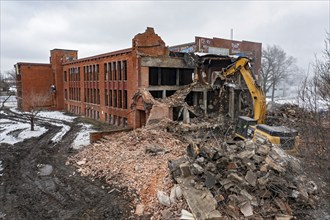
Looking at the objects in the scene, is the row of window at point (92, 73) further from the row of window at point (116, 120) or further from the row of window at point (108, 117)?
the row of window at point (116, 120)

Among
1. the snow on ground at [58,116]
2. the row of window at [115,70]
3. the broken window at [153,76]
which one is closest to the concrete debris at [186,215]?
the broken window at [153,76]

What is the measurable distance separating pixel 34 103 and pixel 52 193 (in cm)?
1886

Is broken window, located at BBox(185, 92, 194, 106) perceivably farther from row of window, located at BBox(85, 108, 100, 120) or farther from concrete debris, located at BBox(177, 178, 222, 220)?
concrete debris, located at BBox(177, 178, 222, 220)

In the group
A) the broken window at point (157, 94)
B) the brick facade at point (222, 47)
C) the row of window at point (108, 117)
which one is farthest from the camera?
the brick facade at point (222, 47)

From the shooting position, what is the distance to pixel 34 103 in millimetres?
26688

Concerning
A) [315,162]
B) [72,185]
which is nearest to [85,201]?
[72,185]

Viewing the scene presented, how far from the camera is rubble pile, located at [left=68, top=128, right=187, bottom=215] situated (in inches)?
381

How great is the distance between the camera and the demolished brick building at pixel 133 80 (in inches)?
802

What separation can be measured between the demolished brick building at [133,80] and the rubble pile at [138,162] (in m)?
3.55

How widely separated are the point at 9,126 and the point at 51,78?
52.6ft

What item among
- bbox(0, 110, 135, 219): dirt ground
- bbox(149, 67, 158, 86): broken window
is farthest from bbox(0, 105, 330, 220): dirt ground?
bbox(149, 67, 158, 86): broken window

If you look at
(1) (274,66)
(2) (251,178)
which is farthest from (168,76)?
(1) (274,66)

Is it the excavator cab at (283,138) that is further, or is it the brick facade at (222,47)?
the brick facade at (222,47)

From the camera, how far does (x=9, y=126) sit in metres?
25.5
